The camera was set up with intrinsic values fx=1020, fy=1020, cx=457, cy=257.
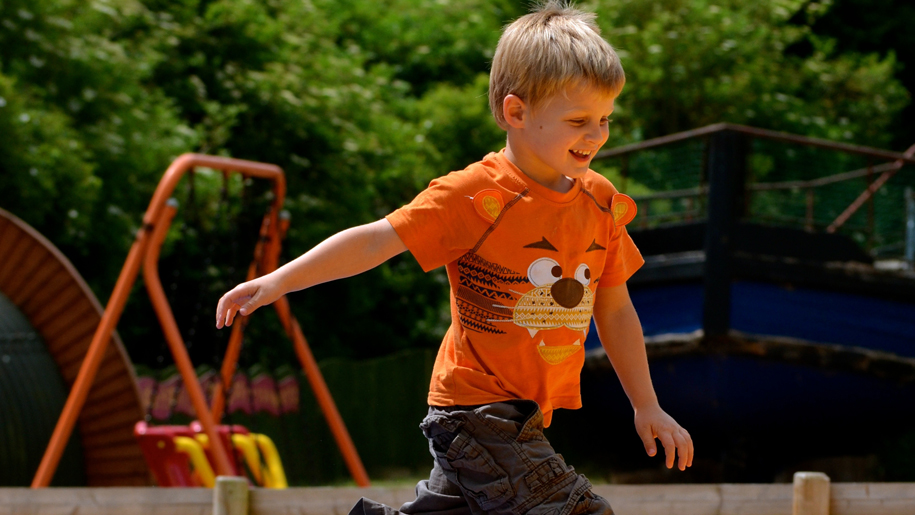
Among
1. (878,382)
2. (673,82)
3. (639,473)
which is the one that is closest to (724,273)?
(878,382)

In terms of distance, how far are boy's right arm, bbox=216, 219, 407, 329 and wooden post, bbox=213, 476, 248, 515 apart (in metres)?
1.59

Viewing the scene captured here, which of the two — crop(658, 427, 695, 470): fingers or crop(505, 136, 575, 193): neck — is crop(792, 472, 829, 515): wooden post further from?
crop(505, 136, 575, 193): neck

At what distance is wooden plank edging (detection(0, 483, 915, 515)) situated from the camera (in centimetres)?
337

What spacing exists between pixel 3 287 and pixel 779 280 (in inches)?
201

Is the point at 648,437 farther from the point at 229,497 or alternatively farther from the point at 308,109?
the point at 308,109

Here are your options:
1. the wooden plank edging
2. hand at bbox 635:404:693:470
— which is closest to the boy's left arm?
hand at bbox 635:404:693:470

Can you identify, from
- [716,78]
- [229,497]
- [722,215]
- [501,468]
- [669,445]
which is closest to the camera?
[501,468]

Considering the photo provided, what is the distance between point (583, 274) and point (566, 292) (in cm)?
6

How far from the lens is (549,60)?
6.20 ft

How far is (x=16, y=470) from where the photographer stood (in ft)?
19.5

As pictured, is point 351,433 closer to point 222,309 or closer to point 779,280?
point 779,280

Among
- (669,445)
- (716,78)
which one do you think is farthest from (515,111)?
(716,78)

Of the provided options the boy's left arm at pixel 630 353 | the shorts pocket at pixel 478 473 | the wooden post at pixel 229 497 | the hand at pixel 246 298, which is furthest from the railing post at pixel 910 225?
the hand at pixel 246 298

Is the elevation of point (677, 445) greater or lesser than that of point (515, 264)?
lesser
